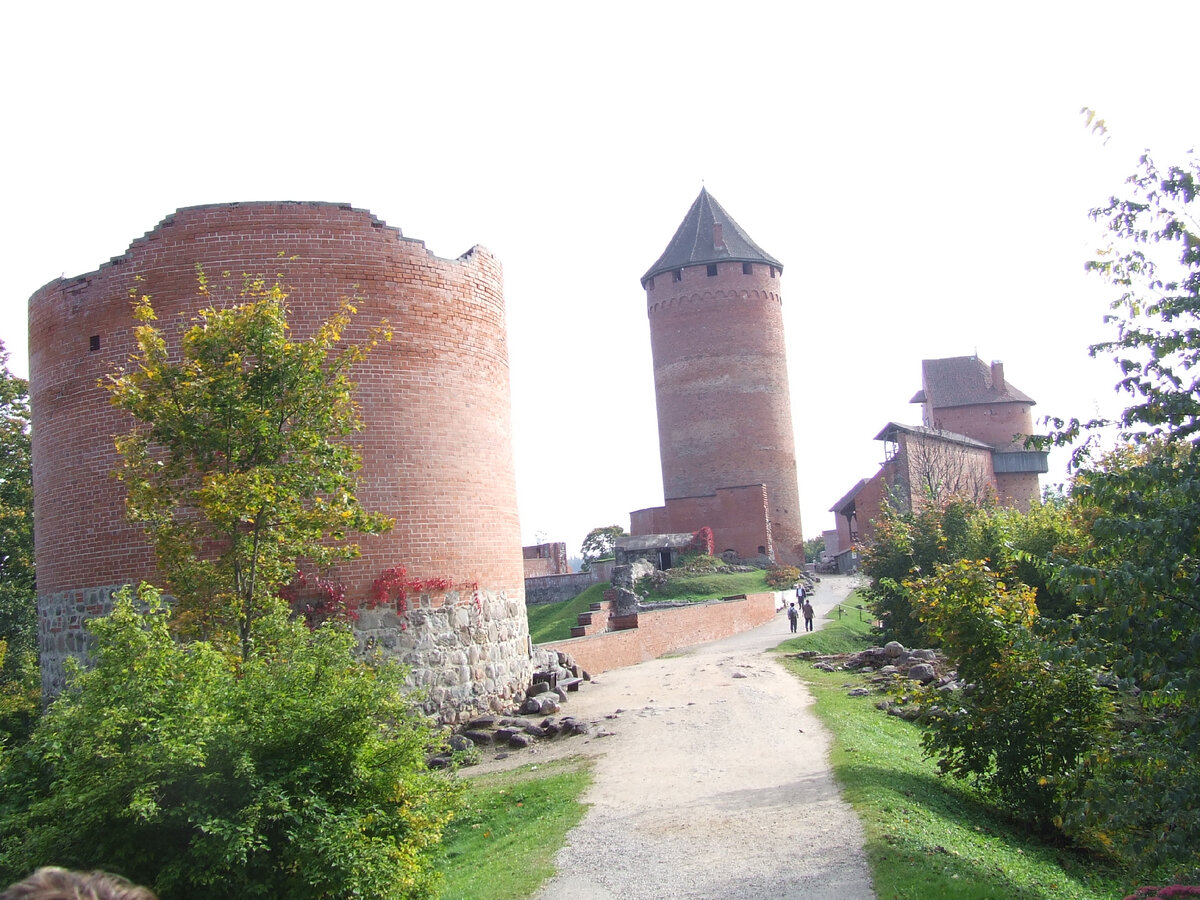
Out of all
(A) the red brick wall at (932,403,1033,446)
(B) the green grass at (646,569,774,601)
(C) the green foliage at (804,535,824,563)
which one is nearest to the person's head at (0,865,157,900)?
(B) the green grass at (646,569,774,601)

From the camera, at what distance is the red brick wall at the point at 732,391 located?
49250mm

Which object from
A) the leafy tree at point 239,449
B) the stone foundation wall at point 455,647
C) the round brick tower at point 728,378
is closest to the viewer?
the leafy tree at point 239,449

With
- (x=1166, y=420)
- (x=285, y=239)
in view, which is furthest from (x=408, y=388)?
(x=1166, y=420)

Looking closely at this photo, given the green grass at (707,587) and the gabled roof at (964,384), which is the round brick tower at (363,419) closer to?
the green grass at (707,587)

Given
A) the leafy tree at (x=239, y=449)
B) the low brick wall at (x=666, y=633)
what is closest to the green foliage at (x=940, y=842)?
the leafy tree at (x=239, y=449)

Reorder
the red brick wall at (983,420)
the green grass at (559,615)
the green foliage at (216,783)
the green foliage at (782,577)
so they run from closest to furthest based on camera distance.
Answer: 1. the green foliage at (216,783)
2. the green grass at (559,615)
3. the green foliage at (782,577)
4. the red brick wall at (983,420)

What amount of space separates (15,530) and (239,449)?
17.5m

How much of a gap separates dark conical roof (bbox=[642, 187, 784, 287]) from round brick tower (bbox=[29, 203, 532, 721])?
35.6m

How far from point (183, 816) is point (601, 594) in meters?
34.0

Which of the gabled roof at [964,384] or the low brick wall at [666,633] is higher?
the gabled roof at [964,384]

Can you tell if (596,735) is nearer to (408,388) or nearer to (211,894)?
(408,388)

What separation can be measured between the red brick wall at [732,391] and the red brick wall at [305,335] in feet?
113

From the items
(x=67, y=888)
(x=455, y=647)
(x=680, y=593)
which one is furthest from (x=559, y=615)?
(x=67, y=888)

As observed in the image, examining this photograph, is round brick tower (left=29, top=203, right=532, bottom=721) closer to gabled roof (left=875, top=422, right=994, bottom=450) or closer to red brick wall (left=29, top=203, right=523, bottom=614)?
red brick wall (left=29, top=203, right=523, bottom=614)
